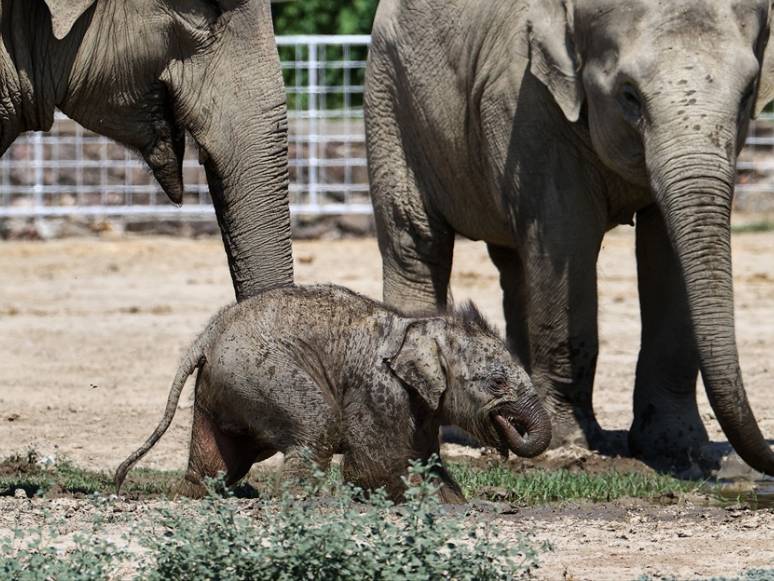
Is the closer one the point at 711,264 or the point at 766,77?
the point at 711,264

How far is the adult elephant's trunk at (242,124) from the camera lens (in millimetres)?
7109

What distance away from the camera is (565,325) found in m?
8.73

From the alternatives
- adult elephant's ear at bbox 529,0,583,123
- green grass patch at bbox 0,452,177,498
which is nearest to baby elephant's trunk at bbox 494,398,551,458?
green grass patch at bbox 0,452,177,498

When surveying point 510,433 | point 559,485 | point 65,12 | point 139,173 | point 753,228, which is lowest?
point 559,485

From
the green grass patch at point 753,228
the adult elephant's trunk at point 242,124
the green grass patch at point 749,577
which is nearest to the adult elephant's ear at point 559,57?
the adult elephant's trunk at point 242,124

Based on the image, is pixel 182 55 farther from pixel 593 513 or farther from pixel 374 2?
pixel 374 2

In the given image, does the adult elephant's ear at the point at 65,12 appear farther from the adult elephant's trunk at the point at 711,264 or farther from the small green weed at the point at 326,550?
the adult elephant's trunk at the point at 711,264

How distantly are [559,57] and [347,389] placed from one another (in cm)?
224

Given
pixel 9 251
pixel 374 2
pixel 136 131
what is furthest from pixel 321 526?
pixel 374 2

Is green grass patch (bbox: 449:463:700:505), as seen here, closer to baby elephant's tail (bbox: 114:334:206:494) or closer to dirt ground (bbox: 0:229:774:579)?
dirt ground (bbox: 0:229:774:579)

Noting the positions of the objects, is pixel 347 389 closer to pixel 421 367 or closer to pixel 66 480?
pixel 421 367

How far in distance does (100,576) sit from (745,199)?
16.0m

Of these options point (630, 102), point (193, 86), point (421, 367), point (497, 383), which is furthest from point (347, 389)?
point (630, 102)

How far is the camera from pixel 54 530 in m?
5.55
